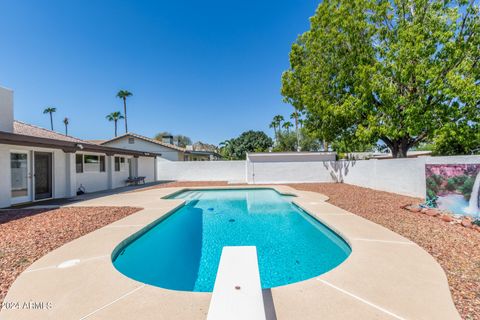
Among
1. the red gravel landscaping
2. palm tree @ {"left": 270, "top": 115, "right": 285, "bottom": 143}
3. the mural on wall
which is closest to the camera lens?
the red gravel landscaping

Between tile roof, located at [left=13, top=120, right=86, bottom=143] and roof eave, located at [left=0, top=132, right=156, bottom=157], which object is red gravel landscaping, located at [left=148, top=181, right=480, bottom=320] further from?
tile roof, located at [left=13, top=120, right=86, bottom=143]

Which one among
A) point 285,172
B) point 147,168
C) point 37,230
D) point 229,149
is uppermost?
point 229,149

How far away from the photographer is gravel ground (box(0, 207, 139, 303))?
3.61m

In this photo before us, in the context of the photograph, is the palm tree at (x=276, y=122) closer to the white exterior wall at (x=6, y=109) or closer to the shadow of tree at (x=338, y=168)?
the shadow of tree at (x=338, y=168)

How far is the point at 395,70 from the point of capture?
11.0 m

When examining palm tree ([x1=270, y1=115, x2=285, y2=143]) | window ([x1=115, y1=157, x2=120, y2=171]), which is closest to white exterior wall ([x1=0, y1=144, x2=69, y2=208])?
window ([x1=115, y1=157, x2=120, y2=171])

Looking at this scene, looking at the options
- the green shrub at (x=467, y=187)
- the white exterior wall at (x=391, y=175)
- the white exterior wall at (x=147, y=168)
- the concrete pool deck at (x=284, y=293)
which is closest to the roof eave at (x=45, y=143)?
the white exterior wall at (x=147, y=168)

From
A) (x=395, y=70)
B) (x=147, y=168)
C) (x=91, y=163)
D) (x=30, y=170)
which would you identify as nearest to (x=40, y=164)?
(x=30, y=170)

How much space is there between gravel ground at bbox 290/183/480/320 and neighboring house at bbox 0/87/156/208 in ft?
39.9

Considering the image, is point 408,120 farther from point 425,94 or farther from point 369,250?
point 369,250

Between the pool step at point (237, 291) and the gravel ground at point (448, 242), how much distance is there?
2.26 meters

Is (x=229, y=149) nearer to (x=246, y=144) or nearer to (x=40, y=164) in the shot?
(x=246, y=144)

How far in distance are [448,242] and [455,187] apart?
319 centimetres

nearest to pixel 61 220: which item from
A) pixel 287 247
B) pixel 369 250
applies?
pixel 287 247
